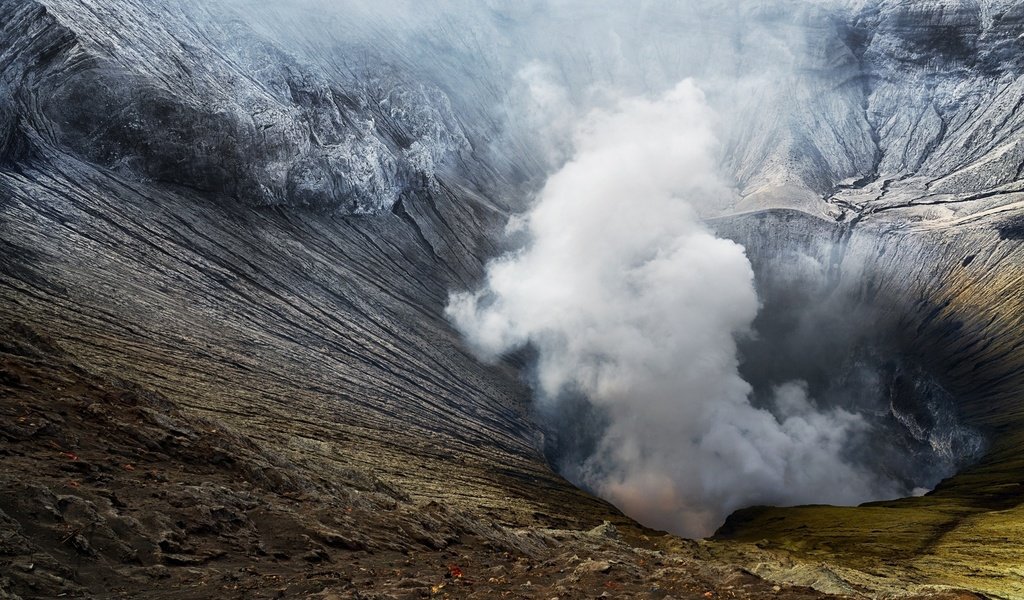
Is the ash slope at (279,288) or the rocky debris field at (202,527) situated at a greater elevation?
the ash slope at (279,288)

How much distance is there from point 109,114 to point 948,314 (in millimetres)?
115166

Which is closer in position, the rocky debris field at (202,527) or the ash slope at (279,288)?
the rocky debris field at (202,527)

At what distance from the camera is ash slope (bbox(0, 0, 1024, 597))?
22297 mm

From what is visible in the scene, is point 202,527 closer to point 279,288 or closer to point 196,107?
point 279,288

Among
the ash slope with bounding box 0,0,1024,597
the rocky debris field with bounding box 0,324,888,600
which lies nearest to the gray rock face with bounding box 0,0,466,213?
the ash slope with bounding box 0,0,1024,597

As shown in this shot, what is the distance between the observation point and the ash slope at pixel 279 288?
73.2 ft

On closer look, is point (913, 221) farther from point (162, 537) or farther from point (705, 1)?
point (162, 537)

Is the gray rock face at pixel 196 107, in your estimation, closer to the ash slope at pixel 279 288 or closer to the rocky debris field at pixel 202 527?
the ash slope at pixel 279 288

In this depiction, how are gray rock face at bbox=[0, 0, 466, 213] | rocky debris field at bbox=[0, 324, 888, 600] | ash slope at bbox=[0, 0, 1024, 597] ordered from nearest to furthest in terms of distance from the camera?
rocky debris field at bbox=[0, 324, 888, 600]
ash slope at bbox=[0, 0, 1024, 597]
gray rock face at bbox=[0, 0, 466, 213]

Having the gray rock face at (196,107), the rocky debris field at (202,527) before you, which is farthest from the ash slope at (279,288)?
the gray rock face at (196,107)

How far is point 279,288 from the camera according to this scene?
64312 mm

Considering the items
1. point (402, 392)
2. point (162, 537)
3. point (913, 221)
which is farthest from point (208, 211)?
point (913, 221)

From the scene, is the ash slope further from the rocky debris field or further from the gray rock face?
the gray rock face

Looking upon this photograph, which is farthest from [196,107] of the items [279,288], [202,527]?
[202,527]
